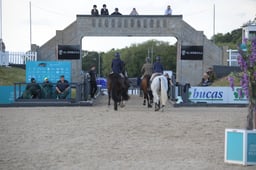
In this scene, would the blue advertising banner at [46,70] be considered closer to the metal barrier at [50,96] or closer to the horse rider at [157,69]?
the metal barrier at [50,96]

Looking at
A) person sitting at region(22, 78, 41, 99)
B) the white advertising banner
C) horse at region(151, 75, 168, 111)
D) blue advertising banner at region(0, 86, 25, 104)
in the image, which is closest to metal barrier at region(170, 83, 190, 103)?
the white advertising banner

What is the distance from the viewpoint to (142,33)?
37.2 meters

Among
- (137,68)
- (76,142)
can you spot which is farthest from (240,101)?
(137,68)

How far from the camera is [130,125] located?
1658cm

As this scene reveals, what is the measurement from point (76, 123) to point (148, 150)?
568cm

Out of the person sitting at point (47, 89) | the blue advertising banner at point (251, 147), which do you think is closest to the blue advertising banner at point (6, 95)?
the person sitting at point (47, 89)

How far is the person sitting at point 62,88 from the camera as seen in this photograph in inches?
1075

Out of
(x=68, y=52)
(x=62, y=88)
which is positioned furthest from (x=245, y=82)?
(x=68, y=52)

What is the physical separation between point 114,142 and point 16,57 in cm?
2762

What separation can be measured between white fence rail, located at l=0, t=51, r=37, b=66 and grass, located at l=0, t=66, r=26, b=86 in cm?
159

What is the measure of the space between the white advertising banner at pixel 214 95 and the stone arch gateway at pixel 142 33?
924 cm

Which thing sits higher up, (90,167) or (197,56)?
(197,56)

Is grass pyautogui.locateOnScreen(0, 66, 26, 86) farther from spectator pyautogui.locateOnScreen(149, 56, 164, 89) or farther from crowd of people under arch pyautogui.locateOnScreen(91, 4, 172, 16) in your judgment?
spectator pyautogui.locateOnScreen(149, 56, 164, 89)

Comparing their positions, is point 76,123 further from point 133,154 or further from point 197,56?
point 197,56
